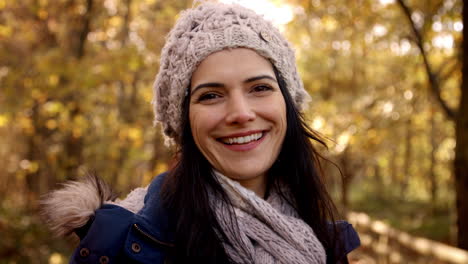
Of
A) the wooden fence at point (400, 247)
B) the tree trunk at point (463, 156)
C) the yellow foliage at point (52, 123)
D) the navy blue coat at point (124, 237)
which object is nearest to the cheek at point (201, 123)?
the navy blue coat at point (124, 237)

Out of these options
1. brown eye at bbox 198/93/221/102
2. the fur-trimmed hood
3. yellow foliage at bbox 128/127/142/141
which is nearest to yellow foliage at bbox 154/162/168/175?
yellow foliage at bbox 128/127/142/141

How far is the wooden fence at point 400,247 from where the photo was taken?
455cm

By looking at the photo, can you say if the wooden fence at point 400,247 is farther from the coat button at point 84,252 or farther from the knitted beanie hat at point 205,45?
the coat button at point 84,252

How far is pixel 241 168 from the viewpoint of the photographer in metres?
1.95

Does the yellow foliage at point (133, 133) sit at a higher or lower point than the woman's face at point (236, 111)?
lower

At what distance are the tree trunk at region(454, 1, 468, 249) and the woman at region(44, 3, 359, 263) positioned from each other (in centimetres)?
194

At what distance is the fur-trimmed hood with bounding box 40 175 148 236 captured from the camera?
5.65ft

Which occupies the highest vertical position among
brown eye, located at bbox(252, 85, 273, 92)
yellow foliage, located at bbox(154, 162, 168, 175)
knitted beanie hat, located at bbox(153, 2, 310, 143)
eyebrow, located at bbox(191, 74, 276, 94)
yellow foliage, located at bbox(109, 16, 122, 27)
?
yellow foliage, located at bbox(109, 16, 122, 27)

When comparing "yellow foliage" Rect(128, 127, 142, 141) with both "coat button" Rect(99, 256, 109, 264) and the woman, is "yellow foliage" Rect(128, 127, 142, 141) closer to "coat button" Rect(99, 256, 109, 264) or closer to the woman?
the woman

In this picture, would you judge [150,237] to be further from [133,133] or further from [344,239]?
[133,133]

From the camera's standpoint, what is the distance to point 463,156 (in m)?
3.58

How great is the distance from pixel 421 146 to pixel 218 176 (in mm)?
25525

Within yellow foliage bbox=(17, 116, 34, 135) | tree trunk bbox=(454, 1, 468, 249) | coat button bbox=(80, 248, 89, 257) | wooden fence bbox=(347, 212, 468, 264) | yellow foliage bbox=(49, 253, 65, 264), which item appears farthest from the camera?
yellow foliage bbox=(17, 116, 34, 135)

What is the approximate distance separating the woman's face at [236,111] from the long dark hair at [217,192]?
85 mm
